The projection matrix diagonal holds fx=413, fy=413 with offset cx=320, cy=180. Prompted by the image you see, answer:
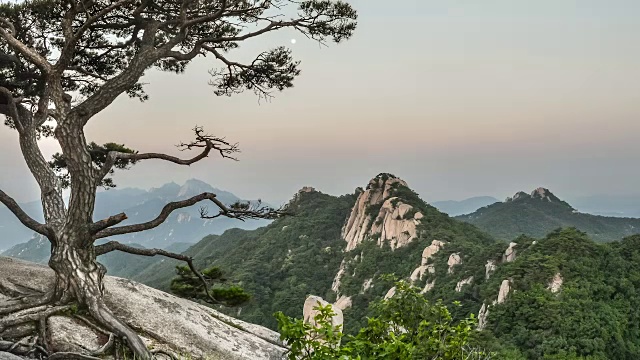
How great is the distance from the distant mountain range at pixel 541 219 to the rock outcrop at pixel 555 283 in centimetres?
5264

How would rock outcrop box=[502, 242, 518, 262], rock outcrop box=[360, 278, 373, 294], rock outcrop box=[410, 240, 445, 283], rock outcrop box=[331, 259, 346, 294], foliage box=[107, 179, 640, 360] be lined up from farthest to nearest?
rock outcrop box=[331, 259, 346, 294], rock outcrop box=[360, 278, 373, 294], rock outcrop box=[410, 240, 445, 283], rock outcrop box=[502, 242, 518, 262], foliage box=[107, 179, 640, 360]

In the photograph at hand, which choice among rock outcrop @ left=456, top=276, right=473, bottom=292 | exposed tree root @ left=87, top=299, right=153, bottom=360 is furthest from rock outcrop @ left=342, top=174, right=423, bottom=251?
exposed tree root @ left=87, top=299, right=153, bottom=360

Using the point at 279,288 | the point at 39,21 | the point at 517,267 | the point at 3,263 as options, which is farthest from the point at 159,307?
the point at 279,288

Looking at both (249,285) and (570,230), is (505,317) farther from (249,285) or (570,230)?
(249,285)

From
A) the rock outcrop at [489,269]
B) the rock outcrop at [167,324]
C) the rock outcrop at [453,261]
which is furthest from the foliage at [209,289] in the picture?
the rock outcrop at [453,261]

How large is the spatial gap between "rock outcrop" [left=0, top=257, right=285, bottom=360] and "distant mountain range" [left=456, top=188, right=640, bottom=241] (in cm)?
9155

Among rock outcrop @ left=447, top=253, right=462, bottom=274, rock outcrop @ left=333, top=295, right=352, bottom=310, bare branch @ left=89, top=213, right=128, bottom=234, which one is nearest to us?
bare branch @ left=89, top=213, right=128, bottom=234

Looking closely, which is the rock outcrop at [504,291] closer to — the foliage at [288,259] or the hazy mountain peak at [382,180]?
the foliage at [288,259]

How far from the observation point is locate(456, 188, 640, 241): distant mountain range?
3799 inches

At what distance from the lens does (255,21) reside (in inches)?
334

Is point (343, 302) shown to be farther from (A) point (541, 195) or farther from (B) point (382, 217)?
(A) point (541, 195)

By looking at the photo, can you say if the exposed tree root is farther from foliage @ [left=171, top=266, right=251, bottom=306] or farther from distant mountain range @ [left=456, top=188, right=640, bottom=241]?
distant mountain range @ [left=456, top=188, right=640, bottom=241]

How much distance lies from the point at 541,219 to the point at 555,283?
71.3m

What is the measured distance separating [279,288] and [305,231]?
67.8 feet
